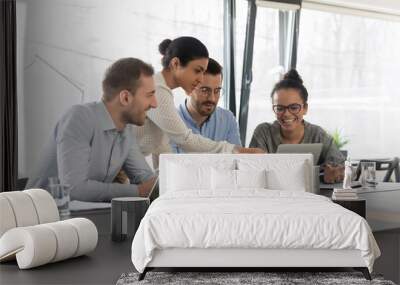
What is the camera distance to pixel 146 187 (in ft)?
26.4

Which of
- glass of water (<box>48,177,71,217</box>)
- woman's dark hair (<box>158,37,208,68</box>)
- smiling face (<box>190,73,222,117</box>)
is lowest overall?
glass of water (<box>48,177,71,217</box>)

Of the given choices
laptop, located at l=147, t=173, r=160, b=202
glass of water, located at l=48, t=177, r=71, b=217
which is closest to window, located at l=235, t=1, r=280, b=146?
laptop, located at l=147, t=173, r=160, b=202

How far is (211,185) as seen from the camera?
684cm

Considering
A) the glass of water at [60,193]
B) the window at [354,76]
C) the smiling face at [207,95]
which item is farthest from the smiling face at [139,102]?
the window at [354,76]

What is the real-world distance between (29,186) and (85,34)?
1848mm

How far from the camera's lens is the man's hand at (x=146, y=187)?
26.4 feet

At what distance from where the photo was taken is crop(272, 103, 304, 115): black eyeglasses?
849 centimetres

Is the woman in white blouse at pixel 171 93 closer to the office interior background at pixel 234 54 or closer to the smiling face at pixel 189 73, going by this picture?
the smiling face at pixel 189 73

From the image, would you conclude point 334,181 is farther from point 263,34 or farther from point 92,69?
point 92,69

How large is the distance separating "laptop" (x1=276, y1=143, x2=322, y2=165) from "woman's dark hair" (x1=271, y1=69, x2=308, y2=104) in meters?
0.55

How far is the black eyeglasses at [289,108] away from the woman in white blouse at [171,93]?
1.03m

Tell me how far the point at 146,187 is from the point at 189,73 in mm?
1428

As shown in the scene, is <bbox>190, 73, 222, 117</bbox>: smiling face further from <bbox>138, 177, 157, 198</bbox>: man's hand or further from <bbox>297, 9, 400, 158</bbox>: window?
<bbox>297, 9, 400, 158</bbox>: window

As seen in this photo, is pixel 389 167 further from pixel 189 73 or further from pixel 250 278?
pixel 250 278
